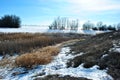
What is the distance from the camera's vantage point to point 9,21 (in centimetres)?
5916

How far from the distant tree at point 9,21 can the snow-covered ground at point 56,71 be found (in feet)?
162

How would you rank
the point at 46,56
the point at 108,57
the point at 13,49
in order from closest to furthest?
the point at 108,57, the point at 46,56, the point at 13,49

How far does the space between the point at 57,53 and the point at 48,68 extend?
8.94 ft

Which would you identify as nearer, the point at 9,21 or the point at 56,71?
the point at 56,71

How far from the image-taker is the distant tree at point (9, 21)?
58250 mm

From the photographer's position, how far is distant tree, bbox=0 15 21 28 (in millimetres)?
58250

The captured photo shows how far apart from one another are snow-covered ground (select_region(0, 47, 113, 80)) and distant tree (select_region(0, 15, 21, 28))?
49366 mm

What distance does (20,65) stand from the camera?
10.0 metres

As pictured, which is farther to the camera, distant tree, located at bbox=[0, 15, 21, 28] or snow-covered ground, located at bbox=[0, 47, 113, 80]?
distant tree, located at bbox=[0, 15, 21, 28]

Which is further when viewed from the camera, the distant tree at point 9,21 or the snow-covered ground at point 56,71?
the distant tree at point 9,21

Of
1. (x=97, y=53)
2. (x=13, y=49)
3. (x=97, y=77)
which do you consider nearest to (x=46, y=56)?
(x=97, y=53)

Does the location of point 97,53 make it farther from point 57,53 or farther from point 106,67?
point 57,53

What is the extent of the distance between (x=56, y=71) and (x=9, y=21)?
52.5m

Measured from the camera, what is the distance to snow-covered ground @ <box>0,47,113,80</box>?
7.66 meters
